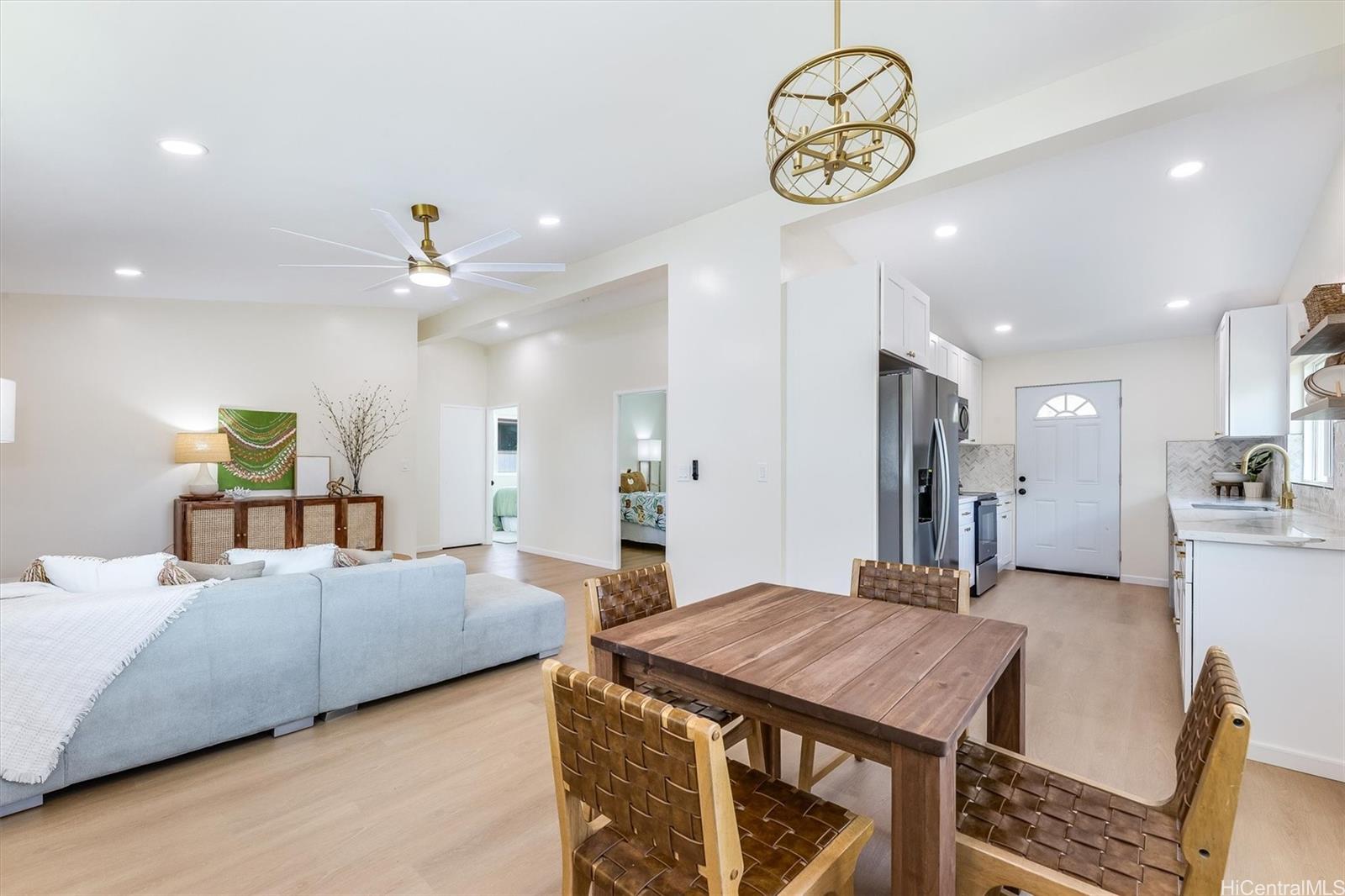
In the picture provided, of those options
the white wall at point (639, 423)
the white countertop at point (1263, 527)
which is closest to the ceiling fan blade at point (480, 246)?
the white countertop at point (1263, 527)

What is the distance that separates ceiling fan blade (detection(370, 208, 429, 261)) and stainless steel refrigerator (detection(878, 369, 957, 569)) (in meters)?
2.67

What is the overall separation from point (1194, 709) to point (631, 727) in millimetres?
1196

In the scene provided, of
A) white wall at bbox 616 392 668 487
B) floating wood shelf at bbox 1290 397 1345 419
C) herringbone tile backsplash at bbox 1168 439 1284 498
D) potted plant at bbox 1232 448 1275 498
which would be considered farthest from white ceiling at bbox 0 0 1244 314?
white wall at bbox 616 392 668 487

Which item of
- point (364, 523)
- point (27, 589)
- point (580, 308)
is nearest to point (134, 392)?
point (364, 523)

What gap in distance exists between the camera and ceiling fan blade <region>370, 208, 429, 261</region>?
2.92m

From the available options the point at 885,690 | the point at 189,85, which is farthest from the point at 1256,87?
the point at 189,85

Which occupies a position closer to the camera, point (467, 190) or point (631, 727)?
point (631, 727)

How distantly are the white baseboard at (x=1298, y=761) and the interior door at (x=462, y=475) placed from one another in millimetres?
7508

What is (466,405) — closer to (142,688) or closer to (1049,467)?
(142,688)

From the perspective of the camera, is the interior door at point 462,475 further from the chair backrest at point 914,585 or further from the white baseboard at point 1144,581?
the white baseboard at point 1144,581

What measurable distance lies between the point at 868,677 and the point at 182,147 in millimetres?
3753

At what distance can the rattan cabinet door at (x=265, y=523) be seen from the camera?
530 cm

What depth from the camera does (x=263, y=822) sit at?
200cm

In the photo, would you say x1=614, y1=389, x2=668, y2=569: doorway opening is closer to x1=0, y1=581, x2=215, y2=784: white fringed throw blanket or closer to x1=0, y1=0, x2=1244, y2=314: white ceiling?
x1=0, y1=0, x2=1244, y2=314: white ceiling
